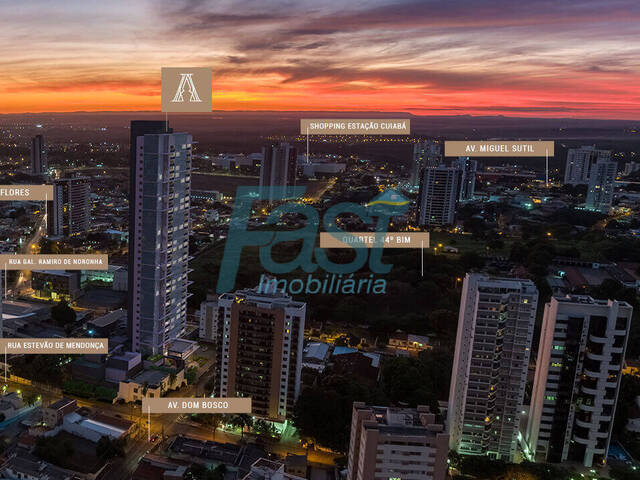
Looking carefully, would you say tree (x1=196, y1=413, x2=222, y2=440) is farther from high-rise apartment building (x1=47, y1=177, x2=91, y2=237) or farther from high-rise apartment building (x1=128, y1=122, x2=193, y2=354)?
high-rise apartment building (x1=47, y1=177, x2=91, y2=237)

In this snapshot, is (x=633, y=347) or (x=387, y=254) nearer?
(x=633, y=347)

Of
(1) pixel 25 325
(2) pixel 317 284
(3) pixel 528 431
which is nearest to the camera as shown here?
(3) pixel 528 431

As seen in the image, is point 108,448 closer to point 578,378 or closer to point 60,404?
point 60,404

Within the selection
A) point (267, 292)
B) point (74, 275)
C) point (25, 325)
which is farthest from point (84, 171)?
point (267, 292)

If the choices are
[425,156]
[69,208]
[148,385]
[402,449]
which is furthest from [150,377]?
[425,156]

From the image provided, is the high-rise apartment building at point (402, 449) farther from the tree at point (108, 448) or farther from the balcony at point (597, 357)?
the tree at point (108, 448)

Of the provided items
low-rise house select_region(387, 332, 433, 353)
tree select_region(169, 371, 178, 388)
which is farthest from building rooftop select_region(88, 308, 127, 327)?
low-rise house select_region(387, 332, 433, 353)

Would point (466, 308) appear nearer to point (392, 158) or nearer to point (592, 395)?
point (592, 395)
